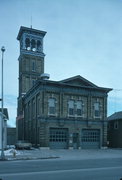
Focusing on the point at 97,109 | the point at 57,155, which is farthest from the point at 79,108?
the point at 57,155

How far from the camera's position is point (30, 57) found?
56031mm

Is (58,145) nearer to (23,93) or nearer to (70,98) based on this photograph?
(70,98)

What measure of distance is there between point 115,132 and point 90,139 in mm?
7815

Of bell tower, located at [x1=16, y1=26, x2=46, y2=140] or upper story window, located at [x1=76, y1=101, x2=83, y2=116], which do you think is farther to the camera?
bell tower, located at [x1=16, y1=26, x2=46, y2=140]

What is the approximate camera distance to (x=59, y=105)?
1462 inches

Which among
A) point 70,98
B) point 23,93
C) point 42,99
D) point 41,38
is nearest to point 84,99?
point 70,98

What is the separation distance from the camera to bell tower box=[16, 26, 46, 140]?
5509 cm

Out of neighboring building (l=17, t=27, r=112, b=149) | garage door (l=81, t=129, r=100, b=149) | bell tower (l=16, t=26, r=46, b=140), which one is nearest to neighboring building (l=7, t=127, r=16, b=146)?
bell tower (l=16, t=26, r=46, b=140)

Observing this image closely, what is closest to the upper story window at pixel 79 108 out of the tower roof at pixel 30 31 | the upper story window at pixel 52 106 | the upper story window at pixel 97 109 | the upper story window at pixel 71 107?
the upper story window at pixel 71 107

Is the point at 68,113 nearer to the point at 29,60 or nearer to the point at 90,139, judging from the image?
the point at 90,139

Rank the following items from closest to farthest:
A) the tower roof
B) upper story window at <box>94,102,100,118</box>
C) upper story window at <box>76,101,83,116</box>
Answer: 1. upper story window at <box>76,101,83,116</box>
2. upper story window at <box>94,102,100,118</box>
3. the tower roof

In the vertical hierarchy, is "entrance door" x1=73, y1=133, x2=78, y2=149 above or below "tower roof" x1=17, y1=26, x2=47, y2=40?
below

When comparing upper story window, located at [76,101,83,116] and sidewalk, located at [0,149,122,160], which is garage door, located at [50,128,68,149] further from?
sidewalk, located at [0,149,122,160]

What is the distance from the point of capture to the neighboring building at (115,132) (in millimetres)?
42969
